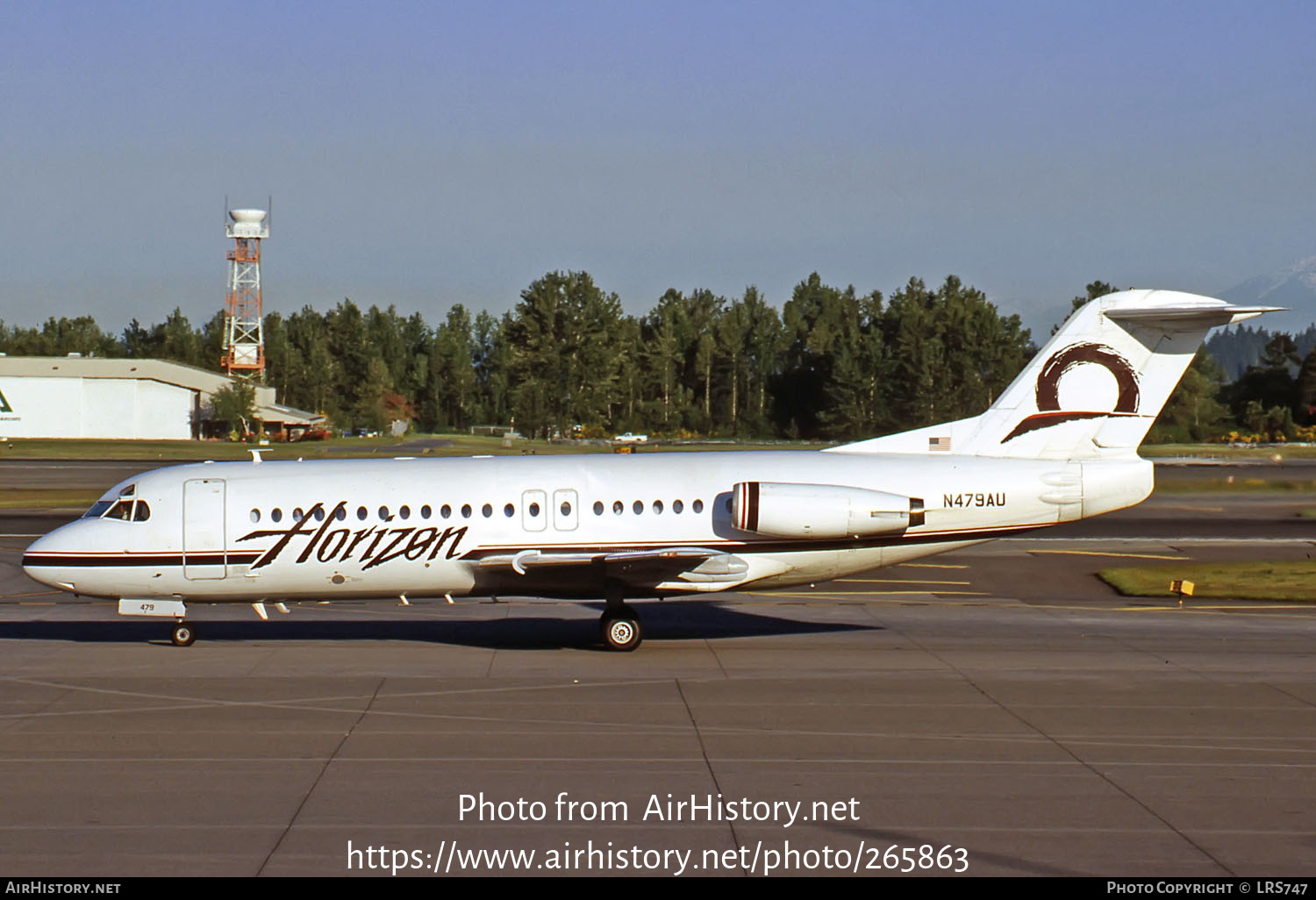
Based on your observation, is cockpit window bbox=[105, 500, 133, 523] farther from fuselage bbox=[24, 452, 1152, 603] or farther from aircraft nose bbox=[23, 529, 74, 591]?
aircraft nose bbox=[23, 529, 74, 591]

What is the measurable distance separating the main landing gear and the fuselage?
40 cm

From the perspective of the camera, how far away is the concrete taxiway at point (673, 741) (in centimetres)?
1191

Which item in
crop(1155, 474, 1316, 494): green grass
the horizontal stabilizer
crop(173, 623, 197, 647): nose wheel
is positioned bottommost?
crop(173, 623, 197, 647): nose wheel

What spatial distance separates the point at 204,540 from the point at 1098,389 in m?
16.5

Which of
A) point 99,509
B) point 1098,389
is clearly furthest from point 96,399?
point 1098,389

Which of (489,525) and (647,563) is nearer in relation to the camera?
(647,563)

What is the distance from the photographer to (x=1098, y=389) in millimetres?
23859

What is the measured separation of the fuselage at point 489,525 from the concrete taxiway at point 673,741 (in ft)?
4.42

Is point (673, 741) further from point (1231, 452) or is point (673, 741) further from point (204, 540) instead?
point (1231, 452)

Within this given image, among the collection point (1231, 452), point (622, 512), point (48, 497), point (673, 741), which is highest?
point (622, 512)

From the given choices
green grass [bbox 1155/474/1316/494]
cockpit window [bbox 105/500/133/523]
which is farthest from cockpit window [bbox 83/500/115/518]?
green grass [bbox 1155/474/1316/494]

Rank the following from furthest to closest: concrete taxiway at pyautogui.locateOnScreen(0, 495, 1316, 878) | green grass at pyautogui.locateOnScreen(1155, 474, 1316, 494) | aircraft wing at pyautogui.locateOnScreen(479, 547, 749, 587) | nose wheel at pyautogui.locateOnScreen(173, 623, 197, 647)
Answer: green grass at pyautogui.locateOnScreen(1155, 474, 1316, 494) → nose wheel at pyautogui.locateOnScreen(173, 623, 197, 647) → aircraft wing at pyautogui.locateOnScreen(479, 547, 749, 587) → concrete taxiway at pyautogui.locateOnScreen(0, 495, 1316, 878)

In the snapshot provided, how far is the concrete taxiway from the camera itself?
1191cm
